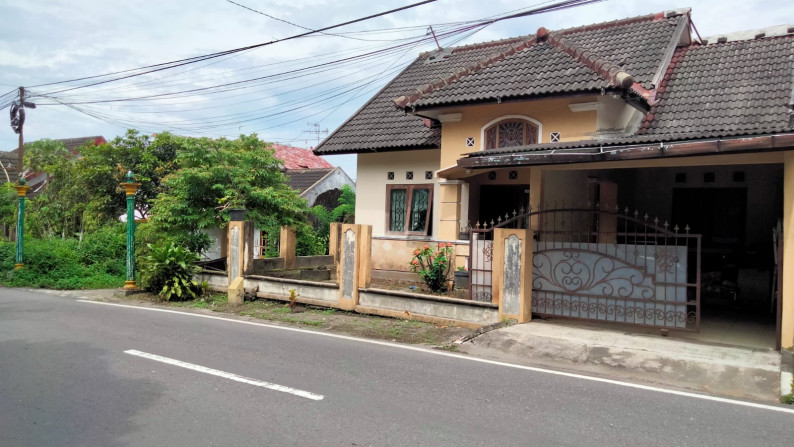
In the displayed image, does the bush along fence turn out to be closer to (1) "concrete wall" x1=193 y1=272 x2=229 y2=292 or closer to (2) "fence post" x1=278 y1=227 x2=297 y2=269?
(1) "concrete wall" x1=193 y1=272 x2=229 y2=292

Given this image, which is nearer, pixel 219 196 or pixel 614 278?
pixel 614 278

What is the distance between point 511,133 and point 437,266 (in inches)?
130

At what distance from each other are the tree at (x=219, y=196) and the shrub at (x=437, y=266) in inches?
169

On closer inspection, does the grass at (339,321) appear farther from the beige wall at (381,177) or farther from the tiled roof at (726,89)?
the tiled roof at (726,89)

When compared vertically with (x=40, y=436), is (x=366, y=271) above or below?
above

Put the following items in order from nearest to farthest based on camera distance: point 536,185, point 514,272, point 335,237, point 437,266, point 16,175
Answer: point 514,272
point 536,185
point 437,266
point 335,237
point 16,175

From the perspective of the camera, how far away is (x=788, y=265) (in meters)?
7.30

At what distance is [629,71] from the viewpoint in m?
11.7

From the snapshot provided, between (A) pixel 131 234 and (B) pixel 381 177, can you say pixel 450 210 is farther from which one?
(A) pixel 131 234

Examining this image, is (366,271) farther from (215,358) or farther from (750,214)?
(750,214)

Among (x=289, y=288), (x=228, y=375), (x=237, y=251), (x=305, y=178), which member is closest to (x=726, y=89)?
(x=289, y=288)

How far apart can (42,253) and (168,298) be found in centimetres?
657

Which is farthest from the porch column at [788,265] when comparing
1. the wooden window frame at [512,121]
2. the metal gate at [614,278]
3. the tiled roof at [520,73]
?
the wooden window frame at [512,121]

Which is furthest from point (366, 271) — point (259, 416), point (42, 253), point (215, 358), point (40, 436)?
point (42, 253)
